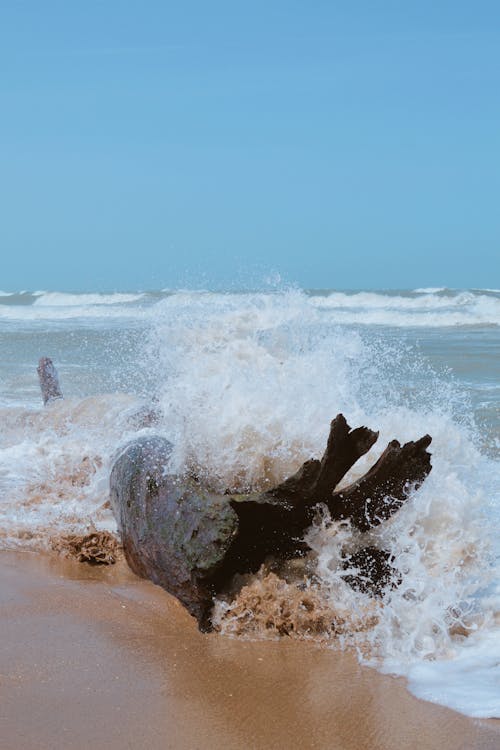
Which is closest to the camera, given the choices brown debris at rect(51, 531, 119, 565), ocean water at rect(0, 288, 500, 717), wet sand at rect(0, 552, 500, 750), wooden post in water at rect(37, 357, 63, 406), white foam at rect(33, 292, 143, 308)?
A: wet sand at rect(0, 552, 500, 750)

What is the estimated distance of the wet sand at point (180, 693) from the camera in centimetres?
270

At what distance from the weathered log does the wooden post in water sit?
17.3ft

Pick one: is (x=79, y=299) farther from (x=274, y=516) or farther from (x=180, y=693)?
(x=180, y=693)

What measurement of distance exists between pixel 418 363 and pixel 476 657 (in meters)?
9.91

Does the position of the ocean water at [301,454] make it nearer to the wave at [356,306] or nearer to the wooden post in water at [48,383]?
the wooden post in water at [48,383]

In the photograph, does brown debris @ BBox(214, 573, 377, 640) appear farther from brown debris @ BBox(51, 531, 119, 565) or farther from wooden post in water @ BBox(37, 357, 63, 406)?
wooden post in water @ BBox(37, 357, 63, 406)

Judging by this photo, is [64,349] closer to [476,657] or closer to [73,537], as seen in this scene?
[73,537]

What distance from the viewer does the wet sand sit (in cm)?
270

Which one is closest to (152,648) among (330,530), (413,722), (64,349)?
(330,530)

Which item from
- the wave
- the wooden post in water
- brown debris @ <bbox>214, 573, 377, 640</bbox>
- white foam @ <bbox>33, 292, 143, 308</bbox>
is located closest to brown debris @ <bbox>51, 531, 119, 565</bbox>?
brown debris @ <bbox>214, 573, 377, 640</bbox>

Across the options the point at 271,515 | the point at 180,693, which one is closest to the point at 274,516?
the point at 271,515

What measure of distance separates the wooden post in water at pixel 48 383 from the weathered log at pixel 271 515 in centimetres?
528

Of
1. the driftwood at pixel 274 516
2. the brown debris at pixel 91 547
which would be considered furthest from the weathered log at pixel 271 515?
the brown debris at pixel 91 547

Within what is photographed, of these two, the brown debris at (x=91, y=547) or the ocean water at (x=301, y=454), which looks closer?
the ocean water at (x=301, y=454)
